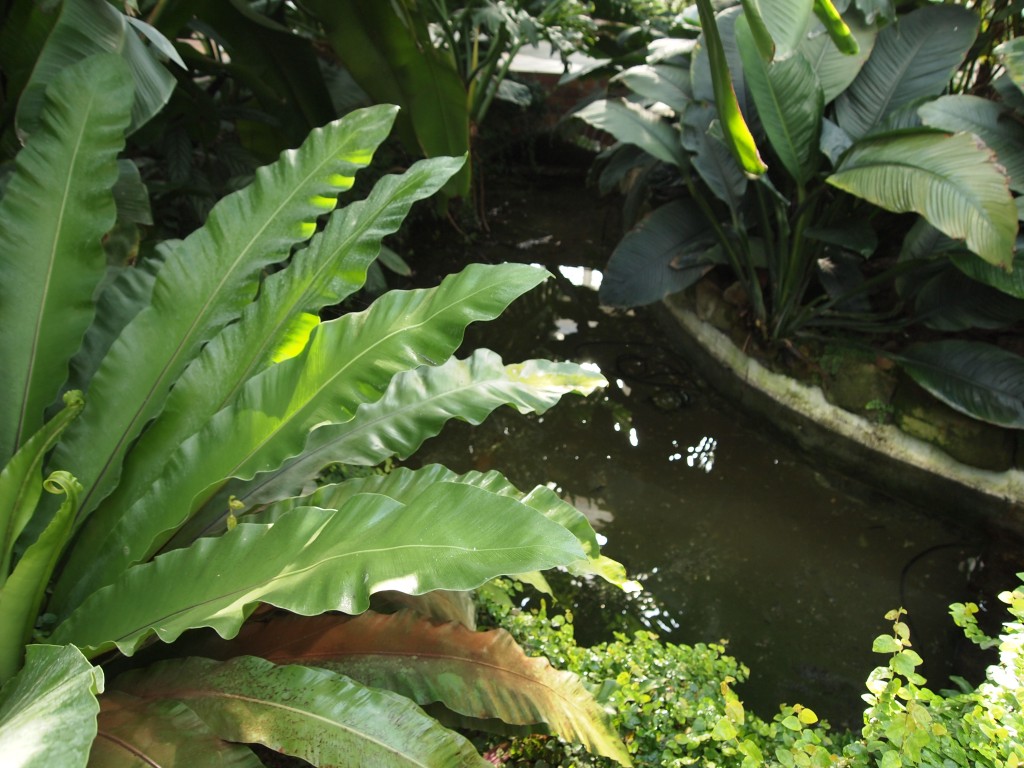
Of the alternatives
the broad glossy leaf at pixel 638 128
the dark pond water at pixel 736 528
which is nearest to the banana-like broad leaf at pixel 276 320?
the dark pond water at pixel 736 528

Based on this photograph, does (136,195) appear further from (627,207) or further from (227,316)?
(627,207)

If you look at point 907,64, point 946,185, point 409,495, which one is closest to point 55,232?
point 409,495

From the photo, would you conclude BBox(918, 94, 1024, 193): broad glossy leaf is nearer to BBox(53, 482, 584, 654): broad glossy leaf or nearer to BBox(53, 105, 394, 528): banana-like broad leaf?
BBox(53, 105, 394, 528): banana-like broad leaf

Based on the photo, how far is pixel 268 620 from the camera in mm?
1195

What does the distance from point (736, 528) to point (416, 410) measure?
1619 millimetres

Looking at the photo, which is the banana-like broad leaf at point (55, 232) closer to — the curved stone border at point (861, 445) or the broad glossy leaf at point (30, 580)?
the broad glossy leaf at point (30, 580)

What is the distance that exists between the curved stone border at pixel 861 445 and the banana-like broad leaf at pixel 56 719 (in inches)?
103

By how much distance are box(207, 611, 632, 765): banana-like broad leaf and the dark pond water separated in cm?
100

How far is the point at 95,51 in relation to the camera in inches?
52.8

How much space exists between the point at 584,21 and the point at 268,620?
12.5ft

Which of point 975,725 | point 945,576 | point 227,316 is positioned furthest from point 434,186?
point 945,576

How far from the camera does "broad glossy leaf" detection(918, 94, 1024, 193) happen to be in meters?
2.51

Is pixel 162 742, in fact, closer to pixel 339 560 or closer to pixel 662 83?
pixel 339 560

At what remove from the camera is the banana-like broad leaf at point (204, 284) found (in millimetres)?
1176
